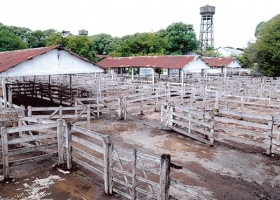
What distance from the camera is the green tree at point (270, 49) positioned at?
125 ft

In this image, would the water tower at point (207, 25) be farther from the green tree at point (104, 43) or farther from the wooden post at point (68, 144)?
the wooden post at point (68, 144)

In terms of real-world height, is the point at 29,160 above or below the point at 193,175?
above

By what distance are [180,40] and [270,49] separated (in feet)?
82.1

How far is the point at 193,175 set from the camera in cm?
783

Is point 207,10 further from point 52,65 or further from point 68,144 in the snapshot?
point 68,144

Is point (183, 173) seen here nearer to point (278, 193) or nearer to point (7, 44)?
point (278, 193)

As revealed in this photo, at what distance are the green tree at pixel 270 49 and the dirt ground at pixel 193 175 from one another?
32.3 meters

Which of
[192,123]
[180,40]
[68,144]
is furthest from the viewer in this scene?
[180,40]

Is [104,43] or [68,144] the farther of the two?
[104,43]

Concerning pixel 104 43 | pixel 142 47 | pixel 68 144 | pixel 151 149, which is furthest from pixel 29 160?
pixel 104 43

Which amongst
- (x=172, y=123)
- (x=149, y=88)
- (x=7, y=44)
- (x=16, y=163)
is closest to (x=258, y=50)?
(x=149, y=88)

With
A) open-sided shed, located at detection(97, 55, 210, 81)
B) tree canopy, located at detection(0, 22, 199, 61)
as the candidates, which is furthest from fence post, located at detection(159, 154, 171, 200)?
tree canopy, located at detection(0, 22, 199, 61)

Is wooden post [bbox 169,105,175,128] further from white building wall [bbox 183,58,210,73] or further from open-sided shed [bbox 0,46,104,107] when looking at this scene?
white building wall [bbox 183,58,210,73]

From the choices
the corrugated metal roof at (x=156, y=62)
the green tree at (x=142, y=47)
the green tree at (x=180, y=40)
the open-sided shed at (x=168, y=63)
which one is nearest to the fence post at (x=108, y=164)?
the open-sided shed at (x=168, y=63)
